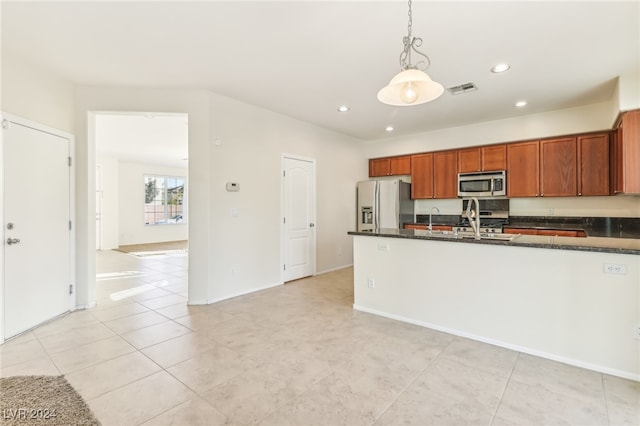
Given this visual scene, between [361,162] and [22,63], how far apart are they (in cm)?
551

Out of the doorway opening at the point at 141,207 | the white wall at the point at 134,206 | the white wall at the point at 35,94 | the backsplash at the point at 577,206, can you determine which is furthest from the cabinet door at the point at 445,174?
the white wall at the point at 134,206

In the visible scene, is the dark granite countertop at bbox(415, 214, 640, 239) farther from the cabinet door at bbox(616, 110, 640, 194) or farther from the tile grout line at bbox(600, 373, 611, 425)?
the tile grout line at bbox(600, 373, 611, 425)

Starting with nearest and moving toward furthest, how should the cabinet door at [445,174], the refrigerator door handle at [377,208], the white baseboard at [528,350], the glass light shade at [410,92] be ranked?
the glass light shade at [410,92] → the white baseboard at [528,350] → the cabinet door at [445,174] → the refrigerator door handle at [377,208]

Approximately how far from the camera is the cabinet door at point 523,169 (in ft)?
15.8

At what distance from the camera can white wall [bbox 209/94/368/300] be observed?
408cm

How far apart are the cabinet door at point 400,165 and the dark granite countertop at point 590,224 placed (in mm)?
2128

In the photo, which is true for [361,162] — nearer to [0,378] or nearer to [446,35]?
[446,35]

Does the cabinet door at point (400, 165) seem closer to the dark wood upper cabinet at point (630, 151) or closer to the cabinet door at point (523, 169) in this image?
the cabinet door at point (523, 169)

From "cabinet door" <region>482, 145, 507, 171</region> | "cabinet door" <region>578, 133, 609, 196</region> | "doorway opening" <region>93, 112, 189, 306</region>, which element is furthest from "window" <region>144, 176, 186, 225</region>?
"cabinet door" <region>578, 133, 609, 196</region>

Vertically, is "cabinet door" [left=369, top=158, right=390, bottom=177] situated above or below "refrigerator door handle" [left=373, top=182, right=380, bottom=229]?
above

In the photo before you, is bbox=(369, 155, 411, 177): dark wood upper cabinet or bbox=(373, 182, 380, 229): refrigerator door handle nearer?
bbox=(373, 182, 380, 229): refrigerator door handle

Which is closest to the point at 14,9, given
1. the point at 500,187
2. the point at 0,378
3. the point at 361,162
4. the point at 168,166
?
the point at 0,378

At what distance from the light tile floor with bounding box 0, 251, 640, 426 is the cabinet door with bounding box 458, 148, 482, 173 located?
11.6 feet

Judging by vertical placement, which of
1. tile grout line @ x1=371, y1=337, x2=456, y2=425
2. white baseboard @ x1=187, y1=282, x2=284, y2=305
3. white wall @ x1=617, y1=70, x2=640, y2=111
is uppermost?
white wall @ x1=617, y1=70, x2=640, y2=111
